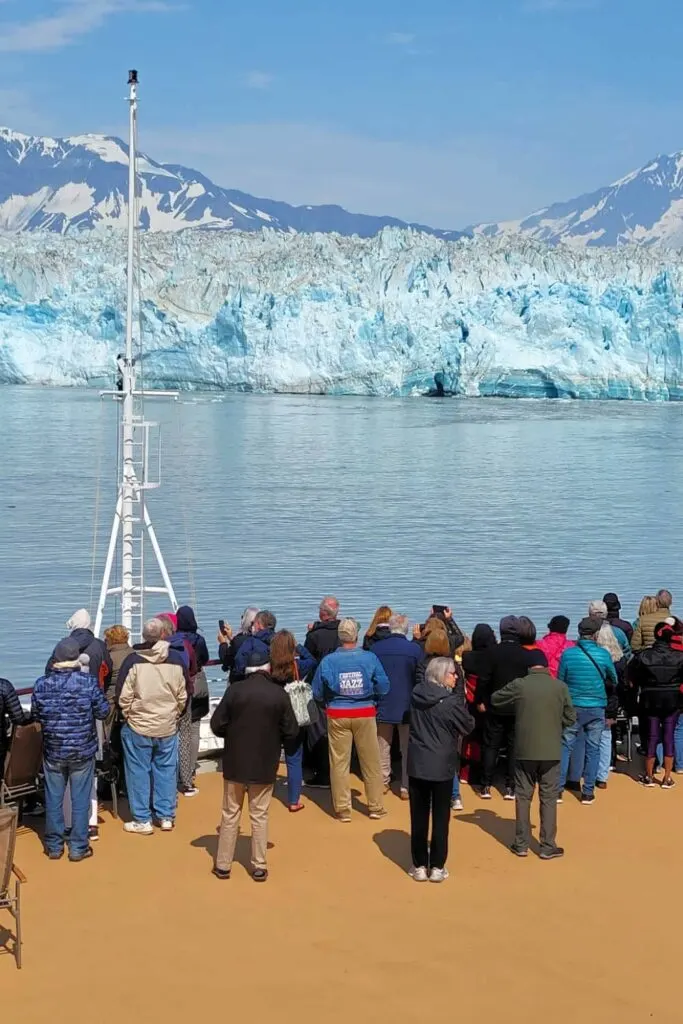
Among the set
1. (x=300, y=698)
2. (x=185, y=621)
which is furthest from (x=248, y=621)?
(x=300, y=698)

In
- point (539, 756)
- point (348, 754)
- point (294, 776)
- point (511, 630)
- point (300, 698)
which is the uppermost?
point (511, 630)

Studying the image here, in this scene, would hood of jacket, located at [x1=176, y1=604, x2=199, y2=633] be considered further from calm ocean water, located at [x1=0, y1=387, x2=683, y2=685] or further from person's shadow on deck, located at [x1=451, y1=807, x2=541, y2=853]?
calm ocean water, located at [x1=0, y1=387, x2=683, y2=685]

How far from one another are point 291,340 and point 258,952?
5504 centimetres

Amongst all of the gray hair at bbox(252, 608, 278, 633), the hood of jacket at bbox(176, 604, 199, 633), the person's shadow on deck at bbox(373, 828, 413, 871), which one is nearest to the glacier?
the hood of jacket at bbox(176, 604, 199, 633)

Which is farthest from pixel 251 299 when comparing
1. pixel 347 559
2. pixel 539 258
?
pixel 347 559

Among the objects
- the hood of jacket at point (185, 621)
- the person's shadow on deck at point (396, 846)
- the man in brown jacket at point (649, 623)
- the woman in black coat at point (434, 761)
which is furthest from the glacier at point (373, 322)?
the woman in black coat at point (434, 761)

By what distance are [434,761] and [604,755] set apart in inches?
56.6

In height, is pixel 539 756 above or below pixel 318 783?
above

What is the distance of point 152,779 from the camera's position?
5742 millimetres

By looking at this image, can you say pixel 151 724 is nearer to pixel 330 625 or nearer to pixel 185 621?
pixel 185 621

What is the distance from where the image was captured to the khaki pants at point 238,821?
513cm

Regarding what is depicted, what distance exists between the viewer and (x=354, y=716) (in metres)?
5.82

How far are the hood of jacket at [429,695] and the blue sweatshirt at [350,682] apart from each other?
50 centimetres

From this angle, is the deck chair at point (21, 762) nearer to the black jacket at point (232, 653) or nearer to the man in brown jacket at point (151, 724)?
the man in brown jacket at point (151, 724)
